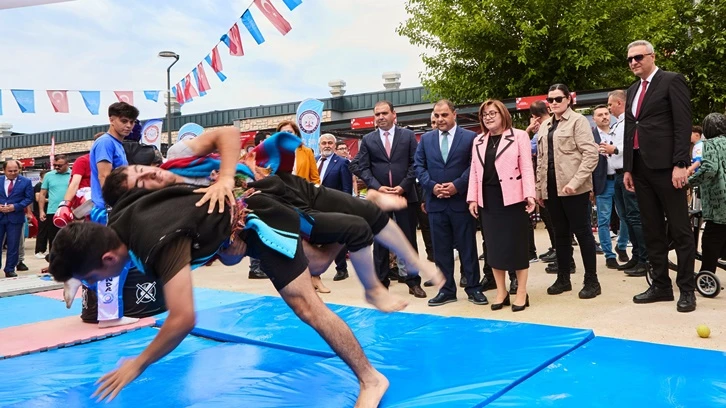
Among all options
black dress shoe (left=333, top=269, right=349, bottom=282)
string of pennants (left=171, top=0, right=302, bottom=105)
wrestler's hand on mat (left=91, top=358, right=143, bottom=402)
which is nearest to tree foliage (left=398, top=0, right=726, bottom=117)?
string of pennants (left=171, top=0, right=302, bottom=105)

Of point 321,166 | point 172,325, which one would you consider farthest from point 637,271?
point 172,325

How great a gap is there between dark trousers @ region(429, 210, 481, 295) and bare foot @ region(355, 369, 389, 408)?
249 cm

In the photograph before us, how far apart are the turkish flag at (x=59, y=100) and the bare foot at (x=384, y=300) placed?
11.6m

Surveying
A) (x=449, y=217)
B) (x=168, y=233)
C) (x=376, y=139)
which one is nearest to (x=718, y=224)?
(x=449, y=217)

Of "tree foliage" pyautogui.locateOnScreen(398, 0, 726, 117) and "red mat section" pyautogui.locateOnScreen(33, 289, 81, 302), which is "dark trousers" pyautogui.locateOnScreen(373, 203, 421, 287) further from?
"tree foliage" pyautogui.locateOnScreen(398, 0, 726, 117)

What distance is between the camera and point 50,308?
199 inches

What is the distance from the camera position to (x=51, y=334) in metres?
3.97

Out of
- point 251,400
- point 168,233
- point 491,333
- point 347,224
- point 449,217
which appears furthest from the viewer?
point 449,217

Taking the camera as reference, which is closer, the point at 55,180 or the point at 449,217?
the point at 449,217

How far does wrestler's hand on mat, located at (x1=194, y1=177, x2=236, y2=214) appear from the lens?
216cm

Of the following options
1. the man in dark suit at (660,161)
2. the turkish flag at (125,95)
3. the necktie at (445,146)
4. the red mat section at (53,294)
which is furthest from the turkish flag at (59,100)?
the man in dark suit at (660,161)

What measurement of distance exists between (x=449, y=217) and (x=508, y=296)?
821 mm

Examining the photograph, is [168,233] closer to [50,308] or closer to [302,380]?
[302,380]

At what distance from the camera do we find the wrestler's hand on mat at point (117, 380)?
190 centimetres
